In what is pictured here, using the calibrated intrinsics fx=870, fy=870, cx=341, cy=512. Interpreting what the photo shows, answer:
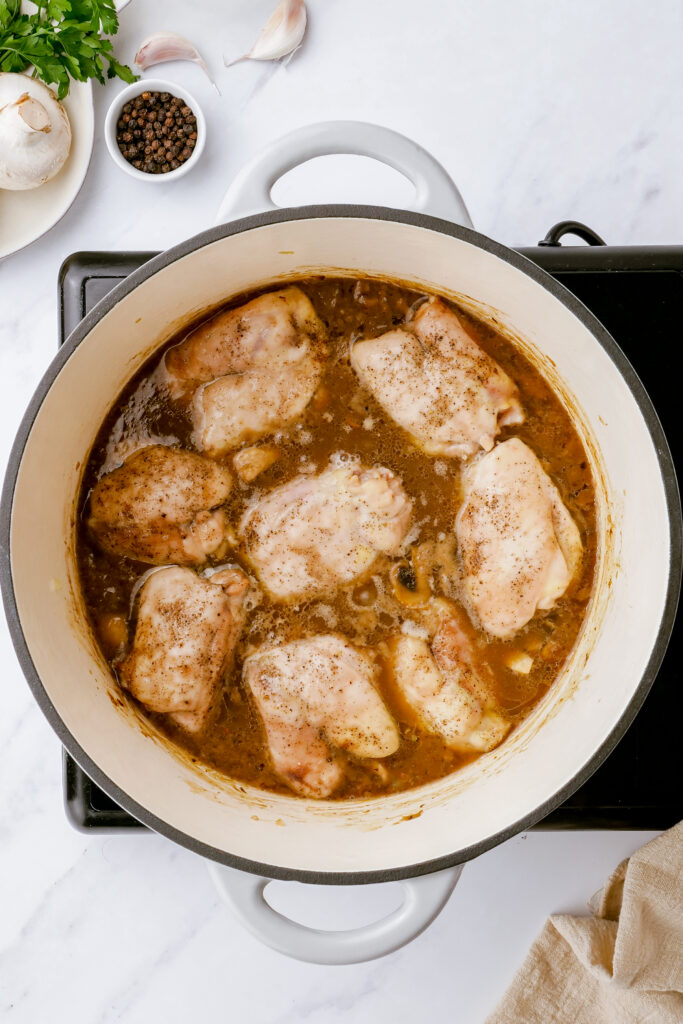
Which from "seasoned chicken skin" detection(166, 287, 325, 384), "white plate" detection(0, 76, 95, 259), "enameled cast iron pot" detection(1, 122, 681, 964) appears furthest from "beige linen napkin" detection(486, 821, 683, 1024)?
"white plate" detection(0, 76, 95, 259)

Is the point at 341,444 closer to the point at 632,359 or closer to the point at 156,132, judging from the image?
the point at 632,359

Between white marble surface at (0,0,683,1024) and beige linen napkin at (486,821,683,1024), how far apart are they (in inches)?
2.5

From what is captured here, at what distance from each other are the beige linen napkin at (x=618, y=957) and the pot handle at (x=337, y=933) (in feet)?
2.01

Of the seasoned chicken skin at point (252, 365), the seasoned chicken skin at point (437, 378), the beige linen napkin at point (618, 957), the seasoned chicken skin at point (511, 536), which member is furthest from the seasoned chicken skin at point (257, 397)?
the beige linen napkin at point (618, 957)

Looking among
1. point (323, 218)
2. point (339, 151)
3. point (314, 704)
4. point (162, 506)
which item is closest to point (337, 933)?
point (314, 704)

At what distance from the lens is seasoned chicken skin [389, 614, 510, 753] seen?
186 centimetres

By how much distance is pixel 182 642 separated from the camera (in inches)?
72.0

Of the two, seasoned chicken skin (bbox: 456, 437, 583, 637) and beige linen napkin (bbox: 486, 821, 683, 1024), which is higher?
seasoned chicken skin (bbox: 456, 437, 583, 637)

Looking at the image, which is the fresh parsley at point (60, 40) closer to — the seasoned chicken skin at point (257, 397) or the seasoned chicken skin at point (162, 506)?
the seasoned chicken skin at point (257, 397)

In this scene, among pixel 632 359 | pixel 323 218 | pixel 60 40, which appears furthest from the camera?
pixel 60 40

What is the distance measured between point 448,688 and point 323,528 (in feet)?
1.42

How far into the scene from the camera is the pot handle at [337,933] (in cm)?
160

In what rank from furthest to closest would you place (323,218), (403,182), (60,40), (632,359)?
(403,182) < (60,40) < (632,359) < (323,218)

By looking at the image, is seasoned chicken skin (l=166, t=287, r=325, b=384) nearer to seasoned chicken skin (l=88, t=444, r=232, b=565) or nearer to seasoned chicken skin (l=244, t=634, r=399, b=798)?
seasoned chicken skin (l=88, t=444, r=232, b=565)
